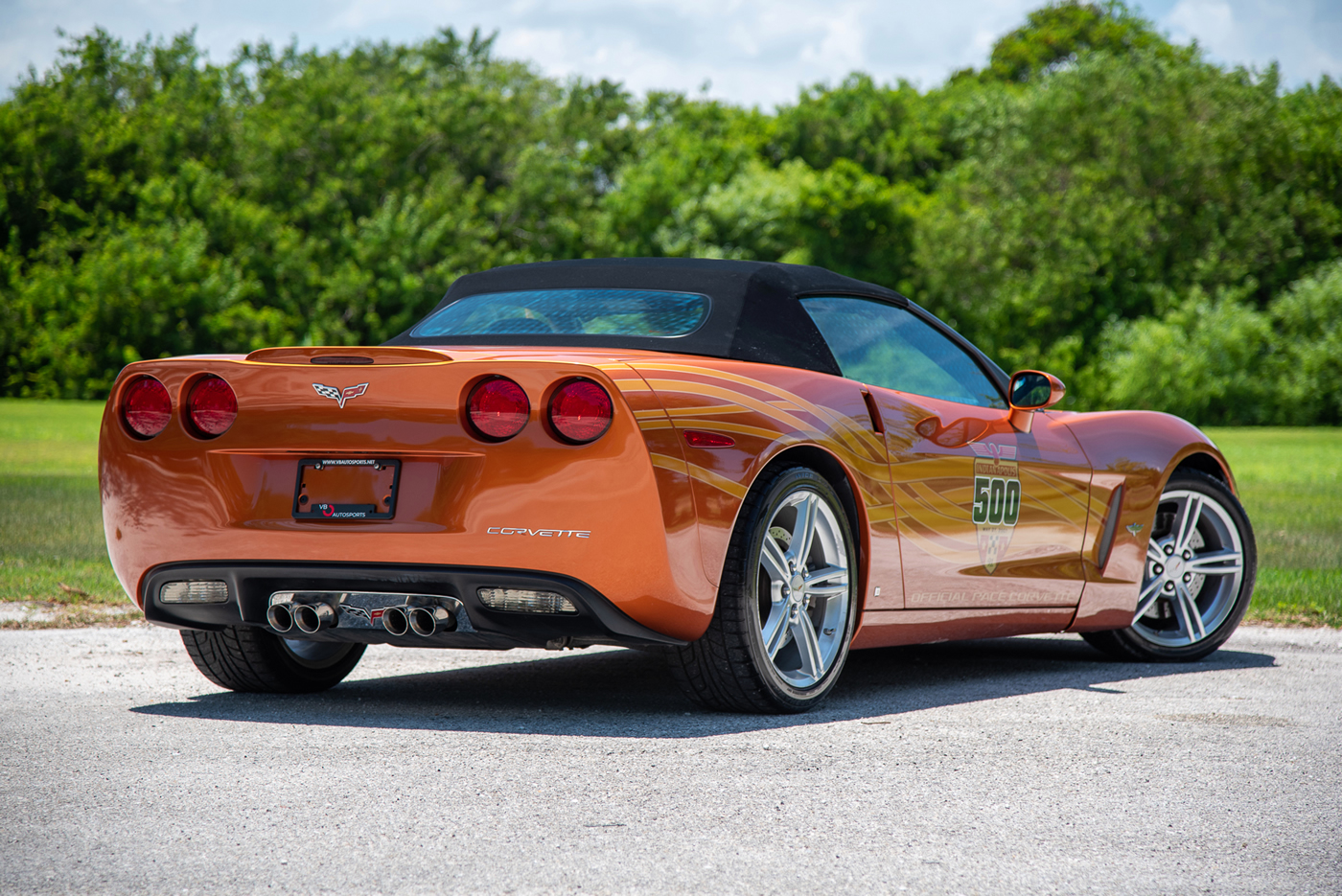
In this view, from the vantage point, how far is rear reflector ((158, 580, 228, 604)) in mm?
4492

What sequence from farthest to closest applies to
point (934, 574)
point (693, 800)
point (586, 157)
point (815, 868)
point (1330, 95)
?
point (586, 157) → point (1330, 95) → point (934, 574) → point (693, 800) → point (815, 868)

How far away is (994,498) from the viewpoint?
546cm

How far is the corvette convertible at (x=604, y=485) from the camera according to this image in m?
4.12

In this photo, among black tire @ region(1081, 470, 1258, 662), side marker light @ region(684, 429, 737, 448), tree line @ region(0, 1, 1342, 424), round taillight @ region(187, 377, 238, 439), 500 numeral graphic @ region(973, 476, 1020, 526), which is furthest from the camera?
tree line @ region(0, 1, 1342, 424)

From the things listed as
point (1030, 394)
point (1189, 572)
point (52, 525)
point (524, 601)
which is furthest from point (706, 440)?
point (52, 525)

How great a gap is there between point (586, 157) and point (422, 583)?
2370 inches

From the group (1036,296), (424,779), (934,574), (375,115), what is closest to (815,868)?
(424,779)

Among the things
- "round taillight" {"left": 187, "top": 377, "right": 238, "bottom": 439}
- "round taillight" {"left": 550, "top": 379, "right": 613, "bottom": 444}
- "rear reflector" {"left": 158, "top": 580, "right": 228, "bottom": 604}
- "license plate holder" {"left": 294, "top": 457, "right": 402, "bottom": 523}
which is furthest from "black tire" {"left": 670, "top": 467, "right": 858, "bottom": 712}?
"round taillight" {"left": 187, "top": 377, "right": 238, "bottom": 439}

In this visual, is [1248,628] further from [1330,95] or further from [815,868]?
[1330,95]

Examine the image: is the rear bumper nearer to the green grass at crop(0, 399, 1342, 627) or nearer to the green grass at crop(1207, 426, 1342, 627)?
the green grass at crop(0, 399, 1342, 627)

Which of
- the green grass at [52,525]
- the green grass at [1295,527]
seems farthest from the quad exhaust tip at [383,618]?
the green grass at [1295,527]

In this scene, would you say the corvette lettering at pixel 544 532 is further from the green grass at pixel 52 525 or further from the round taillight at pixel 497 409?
the green grass at pixel 52 525

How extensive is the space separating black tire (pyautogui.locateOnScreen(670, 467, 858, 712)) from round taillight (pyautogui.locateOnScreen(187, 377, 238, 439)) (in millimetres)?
1508

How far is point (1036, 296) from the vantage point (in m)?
53.5
